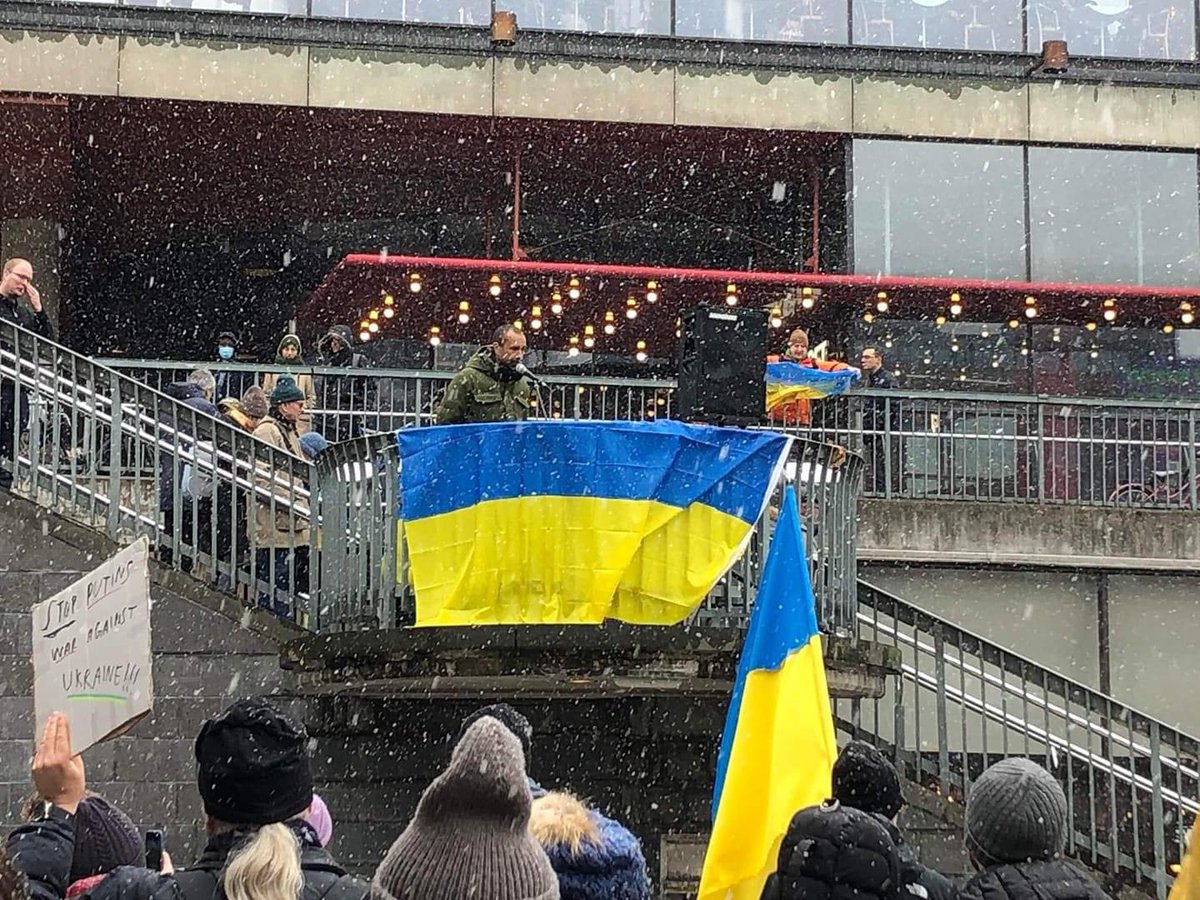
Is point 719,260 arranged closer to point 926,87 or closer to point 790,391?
point 926,87

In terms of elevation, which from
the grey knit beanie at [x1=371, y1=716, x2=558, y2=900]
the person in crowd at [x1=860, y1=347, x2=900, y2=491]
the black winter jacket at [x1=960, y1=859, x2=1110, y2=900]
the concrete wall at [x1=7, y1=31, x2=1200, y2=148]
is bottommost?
the black winter jacket at [x1=960, y1=859, x2=1110, y2=900]

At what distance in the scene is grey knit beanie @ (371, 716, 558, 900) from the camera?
3898 mm

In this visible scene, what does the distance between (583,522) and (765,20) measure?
10.9m

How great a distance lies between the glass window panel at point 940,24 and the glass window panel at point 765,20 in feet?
0.83

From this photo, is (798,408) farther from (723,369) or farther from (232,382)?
(723,369)

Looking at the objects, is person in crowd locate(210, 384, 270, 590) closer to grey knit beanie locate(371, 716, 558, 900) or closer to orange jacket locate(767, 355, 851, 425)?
orange jacket locate(767, 355, 851, 425)

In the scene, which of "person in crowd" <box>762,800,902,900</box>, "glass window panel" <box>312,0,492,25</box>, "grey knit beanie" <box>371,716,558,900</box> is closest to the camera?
"grey knit beanie" <box>371,716,558,900</box>

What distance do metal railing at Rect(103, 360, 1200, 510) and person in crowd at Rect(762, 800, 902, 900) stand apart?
11.1m

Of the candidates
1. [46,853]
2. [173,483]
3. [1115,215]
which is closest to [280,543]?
[173,483]

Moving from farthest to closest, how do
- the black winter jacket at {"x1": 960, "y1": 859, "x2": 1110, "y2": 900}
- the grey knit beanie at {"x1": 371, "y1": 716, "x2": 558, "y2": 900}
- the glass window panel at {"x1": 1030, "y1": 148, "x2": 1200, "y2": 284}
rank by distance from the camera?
1. the glass window panel at {"x1": 1030, "y1": 148, "x2": 1200, "y2": 284}
2. the black winter jacket at {"x1": 960, "y1": 859, "x2": 1110, "y2": 900}
3. the grey knit beanie at {"x1": 371, "y1": 716, "x2": 558, "y2": 900}

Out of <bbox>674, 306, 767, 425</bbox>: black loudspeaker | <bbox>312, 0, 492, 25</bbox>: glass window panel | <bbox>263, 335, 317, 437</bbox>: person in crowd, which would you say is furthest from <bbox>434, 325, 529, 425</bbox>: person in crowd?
<bbox>312, 0, 492, 25</bbox>: glass window panel

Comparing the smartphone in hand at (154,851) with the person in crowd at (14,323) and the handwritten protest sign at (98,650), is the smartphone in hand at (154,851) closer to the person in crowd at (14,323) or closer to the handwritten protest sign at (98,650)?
the handwritten protest sign at (98,650)

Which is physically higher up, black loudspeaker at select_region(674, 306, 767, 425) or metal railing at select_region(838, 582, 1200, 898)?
black loudspeaker at select_region(674, 306, 767, 425)

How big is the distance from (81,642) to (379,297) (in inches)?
546
